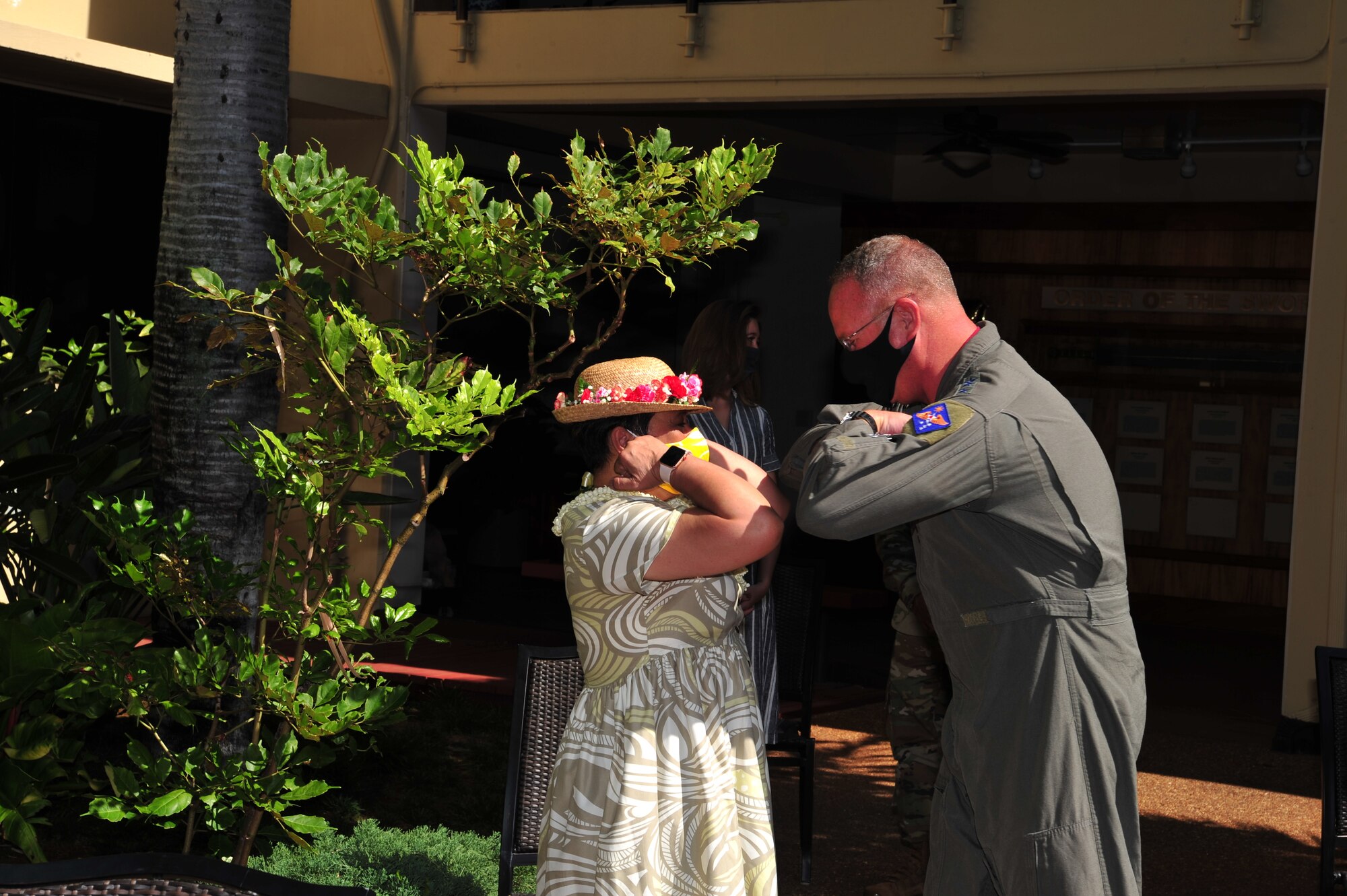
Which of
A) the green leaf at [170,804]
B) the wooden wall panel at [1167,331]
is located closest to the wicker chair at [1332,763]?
the green leaf at [170,804]

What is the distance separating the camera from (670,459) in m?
2.59

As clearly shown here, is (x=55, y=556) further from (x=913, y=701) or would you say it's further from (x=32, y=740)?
(x=913, y=701)

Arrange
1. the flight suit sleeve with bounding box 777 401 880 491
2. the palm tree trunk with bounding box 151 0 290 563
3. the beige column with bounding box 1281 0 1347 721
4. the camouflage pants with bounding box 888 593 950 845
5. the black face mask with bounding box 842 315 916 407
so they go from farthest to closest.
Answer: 1. the black face mask with bounding box 842 315 916 407
2. the beige column with bounding box 1281 0 1347 721
3. the camouflage pants with bounding box 888 593 950 845
4. the palm tree trunk with bounding box 151 0 290 563
5. the flight suit sleeve with bounding box 777 401 880 491

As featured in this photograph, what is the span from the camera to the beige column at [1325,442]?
22.9 ft

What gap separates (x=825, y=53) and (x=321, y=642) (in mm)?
4707

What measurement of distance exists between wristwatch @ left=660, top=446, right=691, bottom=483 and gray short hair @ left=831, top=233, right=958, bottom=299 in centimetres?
43

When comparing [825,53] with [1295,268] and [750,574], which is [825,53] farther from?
[1295,268]

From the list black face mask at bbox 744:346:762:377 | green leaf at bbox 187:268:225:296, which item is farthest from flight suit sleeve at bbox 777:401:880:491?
black face mask at bbox 744:346:762:377

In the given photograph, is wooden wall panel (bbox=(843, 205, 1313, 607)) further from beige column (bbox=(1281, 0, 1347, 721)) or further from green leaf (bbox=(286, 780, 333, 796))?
green leaf (bbox=(286, 780, 333, 796))

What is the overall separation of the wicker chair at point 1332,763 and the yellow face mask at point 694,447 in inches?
72.5

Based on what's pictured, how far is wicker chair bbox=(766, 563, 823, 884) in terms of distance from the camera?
15.6ft

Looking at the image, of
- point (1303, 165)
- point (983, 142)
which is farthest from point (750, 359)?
point (1303, 165)

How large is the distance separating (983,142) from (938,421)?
7.67 meters

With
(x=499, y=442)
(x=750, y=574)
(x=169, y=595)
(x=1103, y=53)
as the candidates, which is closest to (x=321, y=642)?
(x=499, y=442)
